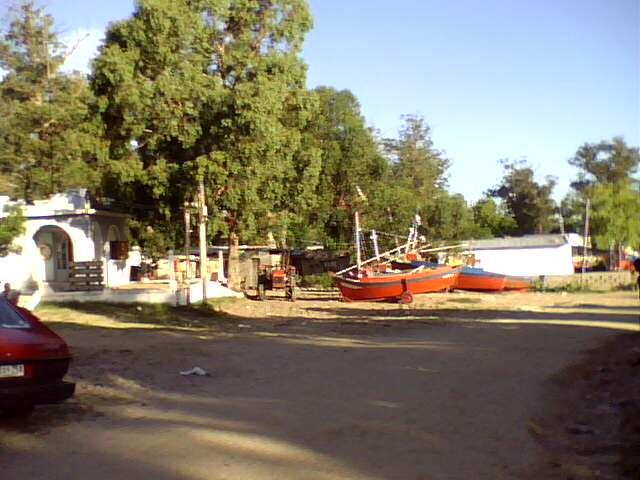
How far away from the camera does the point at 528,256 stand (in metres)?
53.0

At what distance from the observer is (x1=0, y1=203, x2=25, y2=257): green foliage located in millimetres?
18433

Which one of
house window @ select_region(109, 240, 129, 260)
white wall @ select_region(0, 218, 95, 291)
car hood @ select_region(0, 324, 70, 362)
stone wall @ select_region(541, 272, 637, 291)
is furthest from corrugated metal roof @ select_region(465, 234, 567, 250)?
car hood @ select_region(0, 324, 70, 362)

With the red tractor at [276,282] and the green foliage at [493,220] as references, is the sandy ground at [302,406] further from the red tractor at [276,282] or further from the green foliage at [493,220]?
the green foliage at [493,220]

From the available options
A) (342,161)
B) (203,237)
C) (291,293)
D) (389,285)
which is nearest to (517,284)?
(389,285)

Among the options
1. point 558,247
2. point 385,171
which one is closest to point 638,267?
point 385,171

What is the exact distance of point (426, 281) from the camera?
33438 millimetres

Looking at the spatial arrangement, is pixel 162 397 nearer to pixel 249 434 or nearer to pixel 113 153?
pixel 249 434

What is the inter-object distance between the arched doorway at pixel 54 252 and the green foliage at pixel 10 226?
744 centimetres

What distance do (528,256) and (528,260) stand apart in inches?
11.9

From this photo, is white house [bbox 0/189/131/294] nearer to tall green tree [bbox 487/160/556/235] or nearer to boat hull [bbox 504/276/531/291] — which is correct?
→ boat hull [bbox 504/276/531/291]

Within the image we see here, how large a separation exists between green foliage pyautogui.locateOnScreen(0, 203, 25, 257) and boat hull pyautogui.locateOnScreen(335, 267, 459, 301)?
56.3 feet

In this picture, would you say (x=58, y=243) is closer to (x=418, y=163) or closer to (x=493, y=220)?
(x=418, y=163)

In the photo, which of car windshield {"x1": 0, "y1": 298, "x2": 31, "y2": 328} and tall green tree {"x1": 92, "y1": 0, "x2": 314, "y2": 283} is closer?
car windshield {"x1": 0, "y1": 298, "x2": 31, "y2": 328}

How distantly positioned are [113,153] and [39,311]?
7647mm
